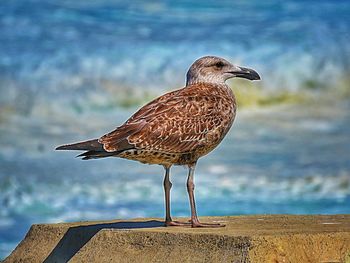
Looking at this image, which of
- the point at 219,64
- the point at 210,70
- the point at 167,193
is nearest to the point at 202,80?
the point at 210,70

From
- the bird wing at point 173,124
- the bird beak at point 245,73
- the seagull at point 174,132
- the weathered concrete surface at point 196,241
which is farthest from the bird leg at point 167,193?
the bird beak at point 245,73

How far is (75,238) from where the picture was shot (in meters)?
11.5

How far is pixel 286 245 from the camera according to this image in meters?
9.46

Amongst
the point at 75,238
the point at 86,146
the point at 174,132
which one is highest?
the point at 174,132

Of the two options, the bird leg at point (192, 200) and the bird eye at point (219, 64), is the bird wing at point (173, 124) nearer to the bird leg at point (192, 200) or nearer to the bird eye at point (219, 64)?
the bird leg at point (192, 200)

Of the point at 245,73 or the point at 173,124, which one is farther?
the point at 245,73

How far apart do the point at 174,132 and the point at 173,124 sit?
0.28 feet

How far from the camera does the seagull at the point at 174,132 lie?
34.5 ft

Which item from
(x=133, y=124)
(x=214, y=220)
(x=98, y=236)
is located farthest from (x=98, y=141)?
(x=214, y=220)

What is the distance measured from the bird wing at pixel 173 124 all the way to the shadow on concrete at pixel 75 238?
112cm

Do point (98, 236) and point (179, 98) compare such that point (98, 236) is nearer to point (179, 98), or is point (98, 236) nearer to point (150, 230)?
point (150, 230)

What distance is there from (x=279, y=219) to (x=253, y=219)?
29 centimetres

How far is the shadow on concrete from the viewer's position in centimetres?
1139

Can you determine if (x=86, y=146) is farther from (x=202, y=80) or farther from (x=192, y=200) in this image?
(x=202, y=80)
